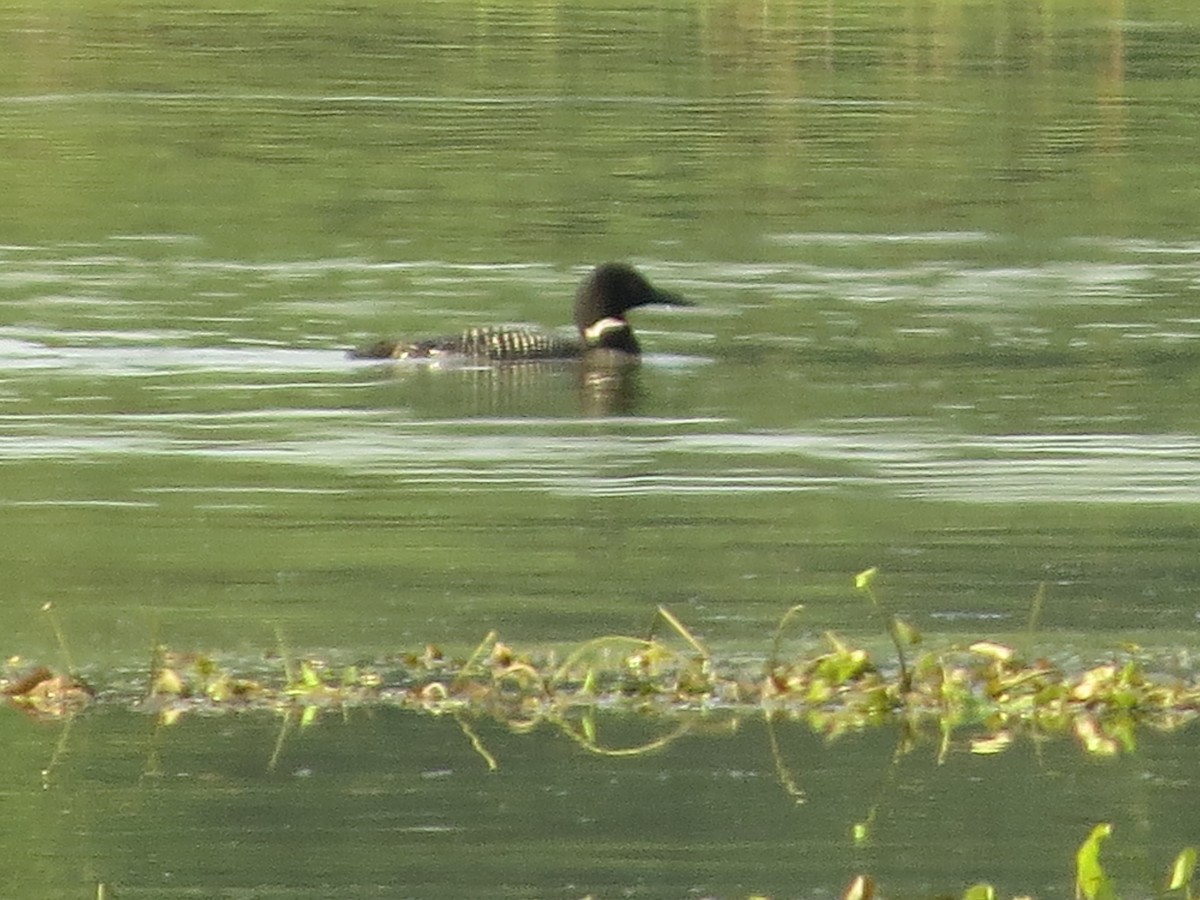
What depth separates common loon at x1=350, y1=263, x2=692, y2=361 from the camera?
16766mm

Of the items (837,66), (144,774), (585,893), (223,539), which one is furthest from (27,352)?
(837,66)

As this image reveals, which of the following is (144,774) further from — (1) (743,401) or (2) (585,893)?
(1) (743,401)

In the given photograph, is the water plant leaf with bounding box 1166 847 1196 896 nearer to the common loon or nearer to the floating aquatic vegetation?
the floating aquatic vegetation

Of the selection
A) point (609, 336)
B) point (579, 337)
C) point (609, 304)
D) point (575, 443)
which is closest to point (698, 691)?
point (575, 443)

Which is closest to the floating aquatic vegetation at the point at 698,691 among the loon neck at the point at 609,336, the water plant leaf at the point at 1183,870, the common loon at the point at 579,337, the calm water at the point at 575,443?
the calm water at the point at 575,443

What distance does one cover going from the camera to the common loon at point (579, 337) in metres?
16.8

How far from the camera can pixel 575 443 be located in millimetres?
14469

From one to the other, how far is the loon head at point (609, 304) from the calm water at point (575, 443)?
38 cm

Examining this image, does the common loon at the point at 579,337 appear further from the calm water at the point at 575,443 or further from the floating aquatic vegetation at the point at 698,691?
the floating aquatic vegetation at the point at 698,691

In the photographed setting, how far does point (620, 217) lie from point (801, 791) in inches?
625

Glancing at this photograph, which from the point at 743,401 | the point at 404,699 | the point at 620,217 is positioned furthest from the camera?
the point at 620,217

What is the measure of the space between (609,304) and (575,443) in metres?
3.01

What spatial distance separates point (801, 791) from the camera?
311 inches

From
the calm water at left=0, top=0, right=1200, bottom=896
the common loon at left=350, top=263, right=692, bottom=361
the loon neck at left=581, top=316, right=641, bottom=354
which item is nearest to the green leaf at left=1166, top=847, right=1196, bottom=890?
the calm water at left=0, top=0, right=1200, bottom=896
